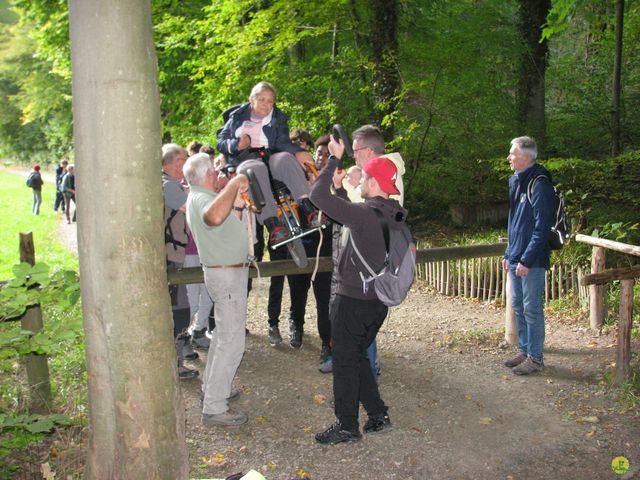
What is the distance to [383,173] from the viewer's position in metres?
4.14

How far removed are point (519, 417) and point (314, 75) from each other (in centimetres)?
897

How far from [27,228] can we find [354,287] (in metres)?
18.4

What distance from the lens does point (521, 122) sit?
41.5 ft

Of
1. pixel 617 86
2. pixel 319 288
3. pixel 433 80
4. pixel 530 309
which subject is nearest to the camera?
pixel 530 309

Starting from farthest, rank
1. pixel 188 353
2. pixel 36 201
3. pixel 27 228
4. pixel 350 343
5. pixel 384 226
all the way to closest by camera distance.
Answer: pixel 36 201, pixel 27 228, pixel 188 353, pixel 350 343, pixel 384 226

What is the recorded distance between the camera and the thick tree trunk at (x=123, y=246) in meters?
2.75

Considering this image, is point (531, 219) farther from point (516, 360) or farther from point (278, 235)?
point (278, 235)

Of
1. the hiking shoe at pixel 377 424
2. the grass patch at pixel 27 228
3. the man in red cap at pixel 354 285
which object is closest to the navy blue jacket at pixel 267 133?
the man in red cap at pixel 354 285

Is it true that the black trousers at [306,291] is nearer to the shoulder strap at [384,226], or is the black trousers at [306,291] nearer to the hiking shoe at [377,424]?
the hiking shoe at [377,424]

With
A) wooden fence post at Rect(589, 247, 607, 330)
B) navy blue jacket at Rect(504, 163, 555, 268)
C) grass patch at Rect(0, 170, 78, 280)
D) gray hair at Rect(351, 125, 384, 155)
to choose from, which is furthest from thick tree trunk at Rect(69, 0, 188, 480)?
wooden fence post at Rect(589, 247, 607, 330)

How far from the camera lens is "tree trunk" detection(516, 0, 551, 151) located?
12.6 metres

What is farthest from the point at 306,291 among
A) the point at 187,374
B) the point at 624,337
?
the point at 624,337

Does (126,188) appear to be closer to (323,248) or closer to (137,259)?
(137,259)

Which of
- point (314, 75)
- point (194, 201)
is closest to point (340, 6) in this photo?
point (314, 75)
